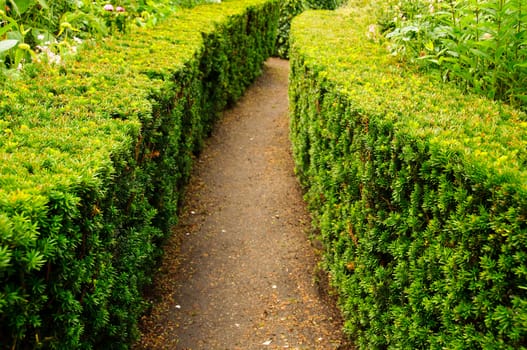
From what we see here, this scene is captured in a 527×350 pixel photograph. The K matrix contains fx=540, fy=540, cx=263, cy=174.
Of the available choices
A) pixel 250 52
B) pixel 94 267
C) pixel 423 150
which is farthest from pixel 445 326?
pixel 250 52

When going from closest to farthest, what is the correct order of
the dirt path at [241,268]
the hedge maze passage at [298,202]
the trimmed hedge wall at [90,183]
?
the trimmed hedge wall at [90,183] < the hedge maze passage at [298,202] < the dirt path at [241,268]

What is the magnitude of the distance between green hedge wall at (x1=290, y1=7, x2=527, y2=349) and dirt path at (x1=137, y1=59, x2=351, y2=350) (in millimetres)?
424

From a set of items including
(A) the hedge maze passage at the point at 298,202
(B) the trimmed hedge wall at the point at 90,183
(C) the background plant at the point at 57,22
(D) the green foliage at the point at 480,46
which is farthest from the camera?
(C) the background plant at the point at 57,22

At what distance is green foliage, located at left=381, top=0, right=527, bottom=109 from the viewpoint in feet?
12.2

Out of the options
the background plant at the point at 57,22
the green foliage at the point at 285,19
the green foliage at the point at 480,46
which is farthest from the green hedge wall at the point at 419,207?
the green foliage at the point at 285,19

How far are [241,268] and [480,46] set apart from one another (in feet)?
9.42

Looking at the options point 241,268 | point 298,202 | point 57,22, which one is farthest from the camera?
point 298,202

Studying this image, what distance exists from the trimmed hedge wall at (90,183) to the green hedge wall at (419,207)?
1461mm

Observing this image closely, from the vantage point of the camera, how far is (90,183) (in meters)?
2.36

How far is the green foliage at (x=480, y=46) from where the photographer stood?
146 inches

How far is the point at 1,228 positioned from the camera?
5.90ft

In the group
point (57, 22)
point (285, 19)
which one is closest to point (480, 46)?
point (57, 22)

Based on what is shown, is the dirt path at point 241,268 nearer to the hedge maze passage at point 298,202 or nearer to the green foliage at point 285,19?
the hedge maze passage at point 298,202

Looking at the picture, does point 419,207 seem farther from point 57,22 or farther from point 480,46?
point 57,22
